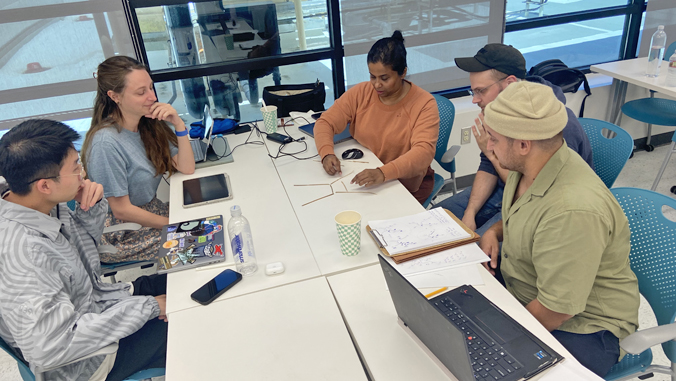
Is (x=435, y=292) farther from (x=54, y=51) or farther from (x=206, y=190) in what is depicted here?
(x=54, y=51)

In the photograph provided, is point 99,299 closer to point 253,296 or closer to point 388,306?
point 253,296

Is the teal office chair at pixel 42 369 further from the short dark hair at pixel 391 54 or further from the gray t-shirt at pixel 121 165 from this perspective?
the short dark hair at pixel 391 54

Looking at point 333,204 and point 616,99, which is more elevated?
point 333,204

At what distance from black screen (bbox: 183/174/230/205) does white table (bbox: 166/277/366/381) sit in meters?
0.69

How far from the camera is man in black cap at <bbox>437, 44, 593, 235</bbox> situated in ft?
6.16

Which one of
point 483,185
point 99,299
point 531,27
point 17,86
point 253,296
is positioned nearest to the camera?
point 253,296

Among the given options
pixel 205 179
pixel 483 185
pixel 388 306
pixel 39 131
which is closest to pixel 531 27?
pixel 483 185

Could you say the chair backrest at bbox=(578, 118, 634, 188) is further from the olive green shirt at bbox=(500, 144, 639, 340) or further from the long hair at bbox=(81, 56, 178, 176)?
the long hair at bbox=(81, 56, 178, 176)

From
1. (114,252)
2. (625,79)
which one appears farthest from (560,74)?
(114,252)

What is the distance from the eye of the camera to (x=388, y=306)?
4.43 feet

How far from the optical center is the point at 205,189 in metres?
2.14

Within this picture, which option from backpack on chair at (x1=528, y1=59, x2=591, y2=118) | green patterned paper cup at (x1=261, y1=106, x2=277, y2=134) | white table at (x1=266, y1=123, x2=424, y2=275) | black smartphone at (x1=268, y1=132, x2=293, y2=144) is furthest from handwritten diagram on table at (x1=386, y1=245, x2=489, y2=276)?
backpack on chair at (x1=528, y1=59, x2=591, y2=118)

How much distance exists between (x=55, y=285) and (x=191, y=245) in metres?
0.47

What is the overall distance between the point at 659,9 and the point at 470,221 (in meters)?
3.08
